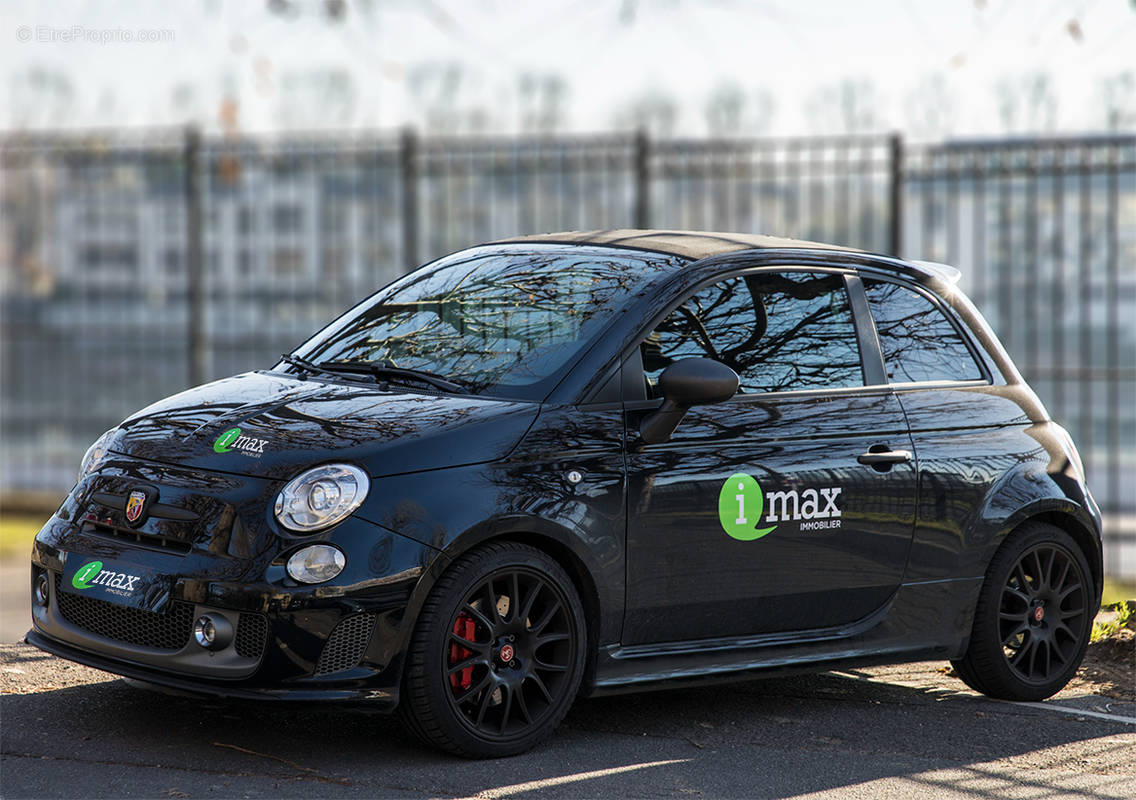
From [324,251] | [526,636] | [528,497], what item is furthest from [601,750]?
[324,251]

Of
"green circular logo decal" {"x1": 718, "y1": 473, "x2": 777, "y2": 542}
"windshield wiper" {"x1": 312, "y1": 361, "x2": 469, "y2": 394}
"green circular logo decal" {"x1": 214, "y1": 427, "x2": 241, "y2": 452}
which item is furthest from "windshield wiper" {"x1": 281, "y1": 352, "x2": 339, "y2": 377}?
"green circular logo decal" {"x1": 718, "y1": 473, "x2": 777, "y2": 542}

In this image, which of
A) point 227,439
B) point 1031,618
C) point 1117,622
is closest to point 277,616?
point 227,439

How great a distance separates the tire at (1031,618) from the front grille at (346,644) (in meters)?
2.60

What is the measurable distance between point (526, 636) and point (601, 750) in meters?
0.51

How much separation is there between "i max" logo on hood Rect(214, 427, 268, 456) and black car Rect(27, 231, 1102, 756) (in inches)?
1.3

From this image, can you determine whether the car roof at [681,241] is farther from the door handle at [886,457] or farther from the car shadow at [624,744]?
the car shadow at [624,744]

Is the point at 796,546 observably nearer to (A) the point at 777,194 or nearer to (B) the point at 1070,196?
(A) the point at 777,194

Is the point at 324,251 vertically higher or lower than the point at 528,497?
higher

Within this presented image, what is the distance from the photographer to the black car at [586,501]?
15.3 feet

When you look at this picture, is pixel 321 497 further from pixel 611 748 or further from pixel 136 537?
pixel 611 748

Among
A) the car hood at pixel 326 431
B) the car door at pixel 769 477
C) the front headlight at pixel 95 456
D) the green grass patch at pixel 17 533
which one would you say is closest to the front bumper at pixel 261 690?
the car hood at pixel 326 431

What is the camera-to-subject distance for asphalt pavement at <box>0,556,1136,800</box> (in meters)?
4.64

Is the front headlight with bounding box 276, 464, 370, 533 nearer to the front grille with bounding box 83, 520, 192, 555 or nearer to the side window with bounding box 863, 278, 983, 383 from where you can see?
the front grille with bounding box 83, 520, 192, 555

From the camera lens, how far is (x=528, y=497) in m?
4.86
